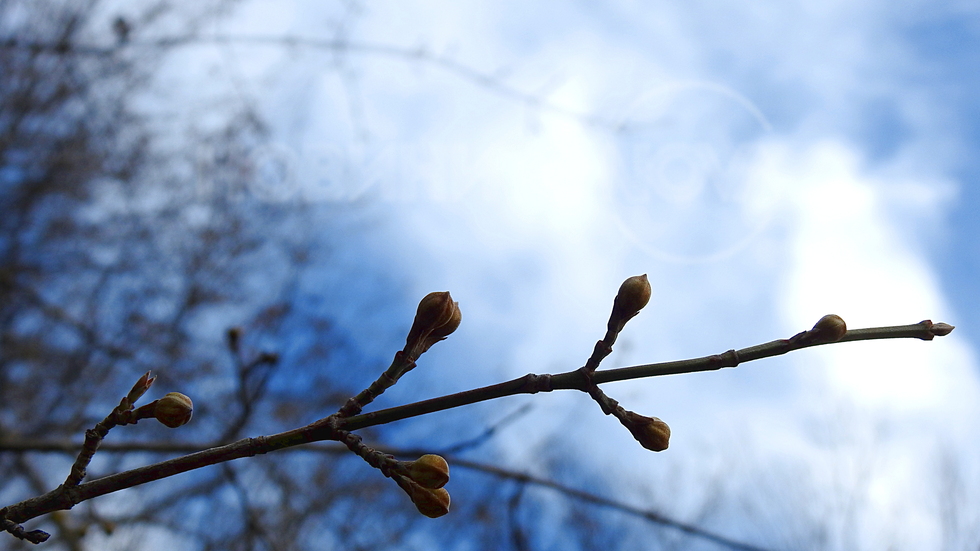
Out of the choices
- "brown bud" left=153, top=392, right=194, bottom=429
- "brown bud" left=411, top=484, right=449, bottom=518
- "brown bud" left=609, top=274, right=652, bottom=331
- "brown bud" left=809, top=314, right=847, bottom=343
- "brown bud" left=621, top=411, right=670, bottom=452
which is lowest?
"brown bud" left=411, top=484, right=449, bottom=518

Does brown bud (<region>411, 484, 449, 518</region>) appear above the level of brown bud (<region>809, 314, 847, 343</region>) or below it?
below

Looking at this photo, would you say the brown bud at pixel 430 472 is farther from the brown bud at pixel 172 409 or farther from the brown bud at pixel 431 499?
the brown bud at pixel 172 409

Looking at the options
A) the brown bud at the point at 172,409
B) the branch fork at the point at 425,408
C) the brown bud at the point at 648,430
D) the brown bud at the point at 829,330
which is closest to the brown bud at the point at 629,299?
the branch fork at the point at 425,408

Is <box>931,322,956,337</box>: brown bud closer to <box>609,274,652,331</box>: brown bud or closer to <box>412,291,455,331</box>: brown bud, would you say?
<box>609,274,652,331</box>: brown bud

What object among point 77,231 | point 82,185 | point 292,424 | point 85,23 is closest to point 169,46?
point 85,23

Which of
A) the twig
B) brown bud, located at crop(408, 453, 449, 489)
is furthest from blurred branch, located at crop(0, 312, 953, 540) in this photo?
brown bud, located at crop(408, 453, 449, 489)

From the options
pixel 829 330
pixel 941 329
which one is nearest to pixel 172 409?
pixel 829 330
